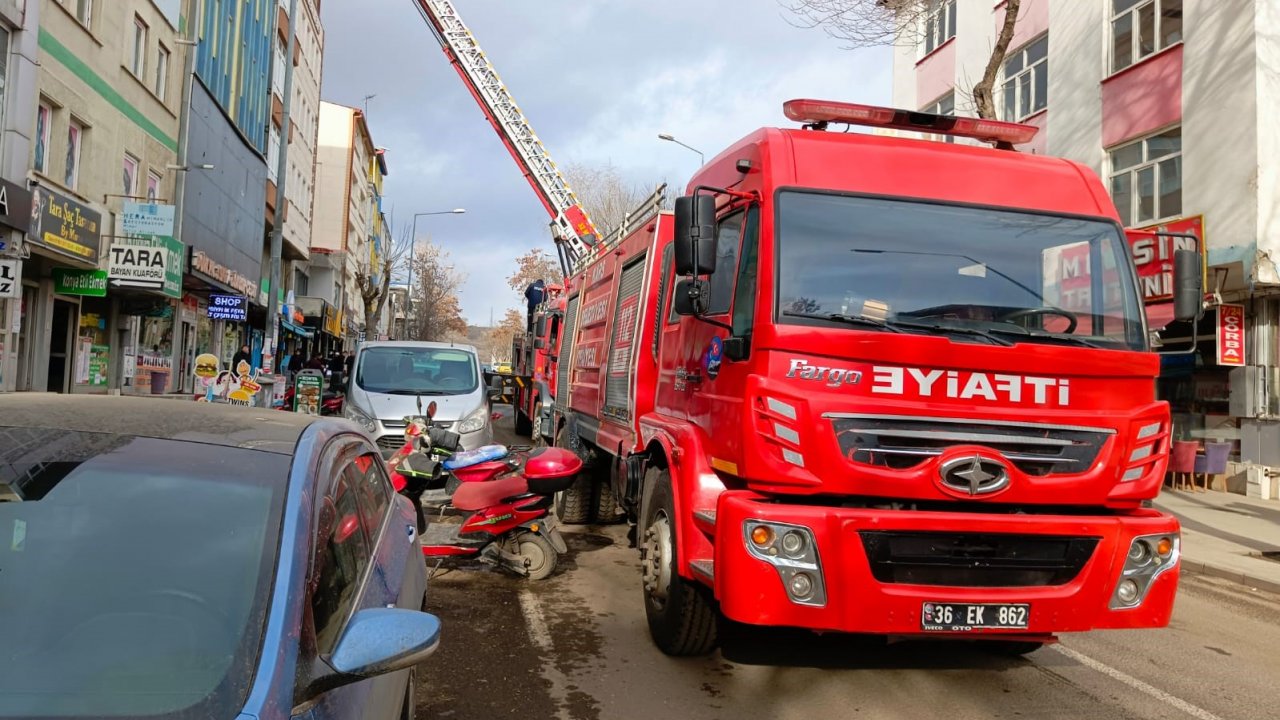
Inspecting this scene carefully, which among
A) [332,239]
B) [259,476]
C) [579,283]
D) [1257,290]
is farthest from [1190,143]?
[332,239]

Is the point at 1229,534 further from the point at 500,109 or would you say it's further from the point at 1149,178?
the point at 500,109

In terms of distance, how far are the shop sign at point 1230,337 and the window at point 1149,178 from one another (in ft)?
6.63

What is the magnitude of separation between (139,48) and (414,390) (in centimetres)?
1157

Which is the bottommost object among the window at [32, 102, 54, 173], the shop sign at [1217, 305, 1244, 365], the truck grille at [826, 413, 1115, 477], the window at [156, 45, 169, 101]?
the truck grille at [826, 413, 1115, 477]

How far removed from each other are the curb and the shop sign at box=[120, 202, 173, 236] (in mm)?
16183

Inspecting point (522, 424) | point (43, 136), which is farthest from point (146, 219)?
point (522, 424)

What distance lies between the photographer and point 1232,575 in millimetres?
8781

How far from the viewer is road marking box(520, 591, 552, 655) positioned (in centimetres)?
547

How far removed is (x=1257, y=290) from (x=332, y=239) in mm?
43334

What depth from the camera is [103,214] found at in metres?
16.4

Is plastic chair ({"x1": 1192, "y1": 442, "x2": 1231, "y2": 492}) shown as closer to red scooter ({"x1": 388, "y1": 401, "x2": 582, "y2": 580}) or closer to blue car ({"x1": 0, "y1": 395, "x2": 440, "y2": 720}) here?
red scooter ({"x1": 388, "y1": 401, "x2": 582, "y2": 580})

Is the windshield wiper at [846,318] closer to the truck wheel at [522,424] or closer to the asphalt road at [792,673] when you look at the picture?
the asphalt road at [792,673]

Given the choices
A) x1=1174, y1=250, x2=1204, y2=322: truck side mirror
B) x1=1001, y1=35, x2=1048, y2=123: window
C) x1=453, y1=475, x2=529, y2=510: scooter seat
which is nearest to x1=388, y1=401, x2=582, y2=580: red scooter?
x1=453, y1=475, x2=529, y2=510: scooter seat

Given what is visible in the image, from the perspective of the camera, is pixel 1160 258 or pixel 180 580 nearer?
pixel 180 580
